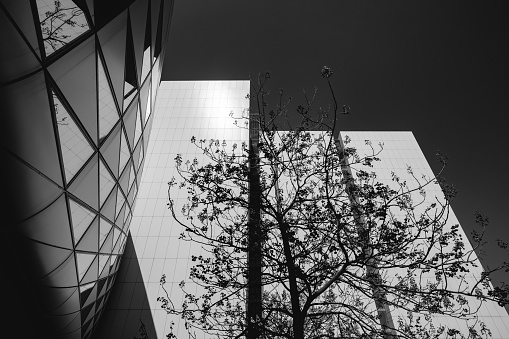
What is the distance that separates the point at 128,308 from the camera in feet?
49.6

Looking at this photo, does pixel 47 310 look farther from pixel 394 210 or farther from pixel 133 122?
pixel 394 210

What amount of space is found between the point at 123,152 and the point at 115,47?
3.48 metres

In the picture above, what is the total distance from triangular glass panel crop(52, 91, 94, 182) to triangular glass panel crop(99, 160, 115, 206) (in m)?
1.12

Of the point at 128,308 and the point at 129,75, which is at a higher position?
the point at 129,75

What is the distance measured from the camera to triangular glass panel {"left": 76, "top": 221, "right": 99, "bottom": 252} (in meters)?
7.09

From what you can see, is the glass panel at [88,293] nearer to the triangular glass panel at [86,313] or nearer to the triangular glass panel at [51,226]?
the triangular glass panel at [86,313]

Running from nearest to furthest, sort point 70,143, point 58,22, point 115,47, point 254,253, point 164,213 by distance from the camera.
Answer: point 58,22 → point 70,143 → point 115,47 → point 254,253 → point 164,213

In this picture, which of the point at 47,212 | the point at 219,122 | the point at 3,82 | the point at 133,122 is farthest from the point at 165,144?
the point at 3,82

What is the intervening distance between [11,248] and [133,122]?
499 cm

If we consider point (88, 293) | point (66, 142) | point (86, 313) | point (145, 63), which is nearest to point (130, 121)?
point (145, 63)

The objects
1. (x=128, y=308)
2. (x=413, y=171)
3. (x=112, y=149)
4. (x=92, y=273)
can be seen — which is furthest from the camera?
(x=413, y=171)

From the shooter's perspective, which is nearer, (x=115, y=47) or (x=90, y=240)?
(x=115, y=47)

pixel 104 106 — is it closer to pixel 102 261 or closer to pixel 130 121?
pixel 130 121

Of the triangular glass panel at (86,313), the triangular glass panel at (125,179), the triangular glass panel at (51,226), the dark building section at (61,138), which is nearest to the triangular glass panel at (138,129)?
the dark building section at (61,138)
